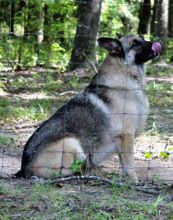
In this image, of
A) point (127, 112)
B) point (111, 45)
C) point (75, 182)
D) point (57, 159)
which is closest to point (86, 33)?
point (111, 45)

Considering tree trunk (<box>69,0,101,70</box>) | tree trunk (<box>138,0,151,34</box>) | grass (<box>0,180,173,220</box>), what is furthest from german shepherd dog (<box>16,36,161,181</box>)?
tree trunk (<box>138,0,151,34</box>)

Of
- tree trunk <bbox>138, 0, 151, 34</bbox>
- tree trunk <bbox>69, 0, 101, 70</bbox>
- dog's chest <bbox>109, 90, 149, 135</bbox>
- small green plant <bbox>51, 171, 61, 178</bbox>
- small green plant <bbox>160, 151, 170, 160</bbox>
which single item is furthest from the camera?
tree trunk <bbox>138, 0, 151, 34</bbox>

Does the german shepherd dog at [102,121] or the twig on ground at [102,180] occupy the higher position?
the german shepherd dog at [102,121]

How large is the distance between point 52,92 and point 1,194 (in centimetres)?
616

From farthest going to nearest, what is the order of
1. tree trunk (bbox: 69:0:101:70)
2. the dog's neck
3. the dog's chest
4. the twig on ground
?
tree trunk (bbox: 69:0:101:70)
the dog's neck
the dog's chest
the twig on ground

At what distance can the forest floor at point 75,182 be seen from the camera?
13.4 ft

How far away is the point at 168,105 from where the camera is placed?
384 inches

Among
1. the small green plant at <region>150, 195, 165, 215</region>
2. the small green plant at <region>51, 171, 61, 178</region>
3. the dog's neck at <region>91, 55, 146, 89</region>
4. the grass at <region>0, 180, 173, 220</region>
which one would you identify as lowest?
the small green plant at <region>51, 171, 61, 178</region>

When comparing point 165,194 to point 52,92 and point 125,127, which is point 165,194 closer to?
point 125,127

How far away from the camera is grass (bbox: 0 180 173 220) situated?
13.2ft

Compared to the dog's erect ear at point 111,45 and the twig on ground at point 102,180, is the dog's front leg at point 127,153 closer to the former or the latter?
the twig on ground at point 102,180

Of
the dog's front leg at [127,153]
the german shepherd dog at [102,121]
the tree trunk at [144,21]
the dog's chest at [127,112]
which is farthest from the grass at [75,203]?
the tree trunk at [144,21]

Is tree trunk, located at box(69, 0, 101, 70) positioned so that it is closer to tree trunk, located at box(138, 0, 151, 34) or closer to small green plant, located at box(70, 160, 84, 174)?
small green plant, located at box(70, 160, 84, 174)

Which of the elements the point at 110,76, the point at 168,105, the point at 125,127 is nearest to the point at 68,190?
the point at 125,127
